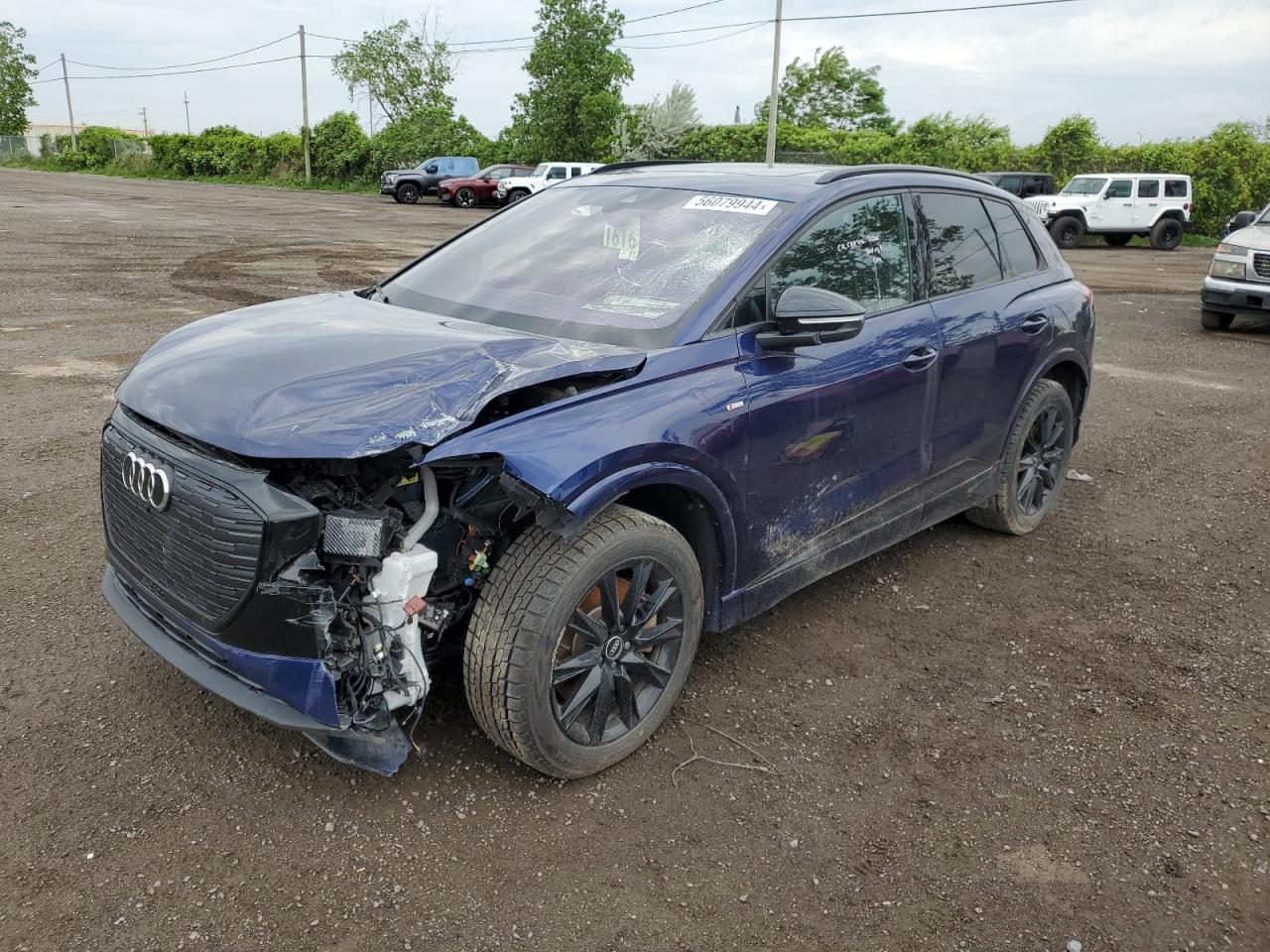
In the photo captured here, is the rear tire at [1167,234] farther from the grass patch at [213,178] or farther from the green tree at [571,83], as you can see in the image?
the grass patch at [213,178]

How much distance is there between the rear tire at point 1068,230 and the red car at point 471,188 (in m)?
18.0

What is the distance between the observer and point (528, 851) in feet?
9.02

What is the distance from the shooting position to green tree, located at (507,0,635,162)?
144 ft

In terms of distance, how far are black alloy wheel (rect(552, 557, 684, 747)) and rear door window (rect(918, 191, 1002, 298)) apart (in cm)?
191

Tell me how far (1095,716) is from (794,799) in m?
1.26

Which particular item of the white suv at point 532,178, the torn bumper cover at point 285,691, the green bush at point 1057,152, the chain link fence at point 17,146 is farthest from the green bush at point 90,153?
the torn bumper cover at point 285,691

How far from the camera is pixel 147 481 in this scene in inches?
110

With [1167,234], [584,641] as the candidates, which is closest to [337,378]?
[584,641]

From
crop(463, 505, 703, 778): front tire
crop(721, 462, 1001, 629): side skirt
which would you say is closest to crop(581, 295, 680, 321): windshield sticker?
crop(463, 505, 703, 778): front tire

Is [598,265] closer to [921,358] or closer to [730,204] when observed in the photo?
[730,204]

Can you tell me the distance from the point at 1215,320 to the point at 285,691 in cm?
1299

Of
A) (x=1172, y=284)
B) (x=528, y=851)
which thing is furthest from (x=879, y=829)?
(x=1172, y=284)

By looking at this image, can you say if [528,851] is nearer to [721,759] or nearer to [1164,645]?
[721,759]

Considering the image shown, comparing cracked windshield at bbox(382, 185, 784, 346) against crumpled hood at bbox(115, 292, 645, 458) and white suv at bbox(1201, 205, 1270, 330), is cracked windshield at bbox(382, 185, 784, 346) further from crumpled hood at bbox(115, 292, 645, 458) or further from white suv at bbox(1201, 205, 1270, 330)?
white suv at bbox(1201, 205, 1270, 330)
